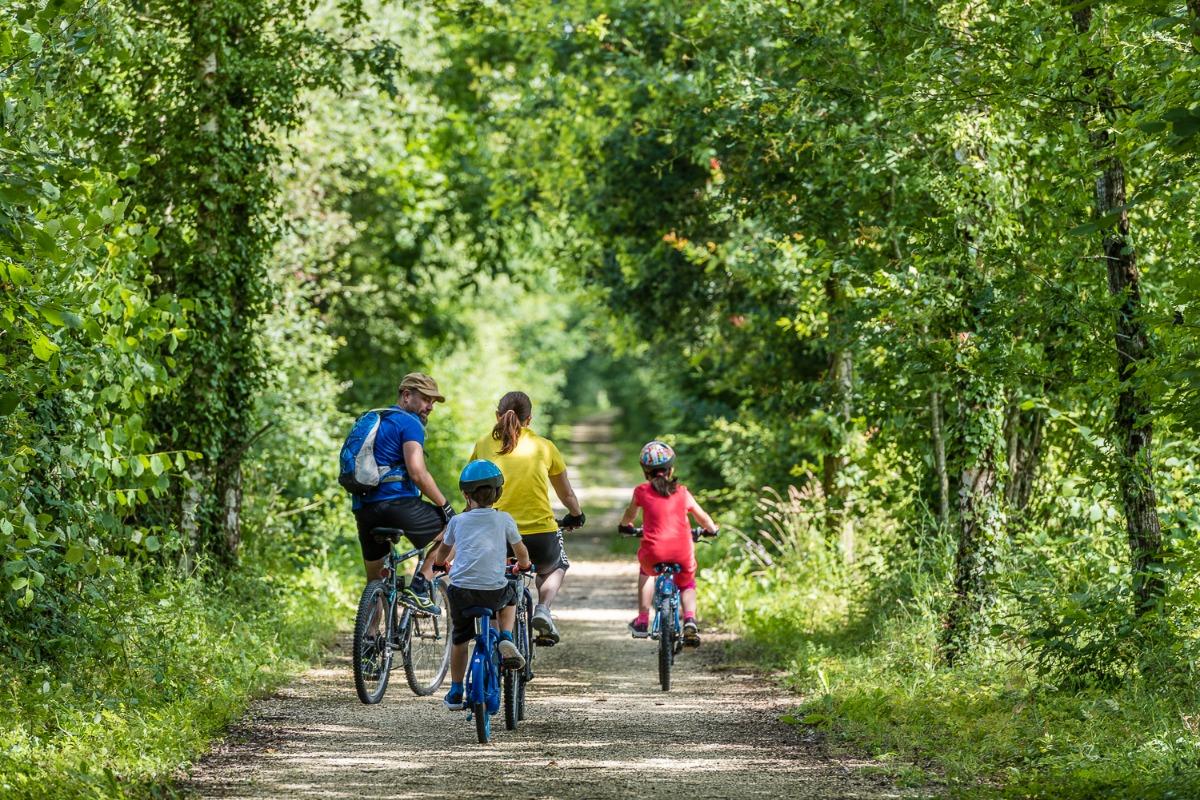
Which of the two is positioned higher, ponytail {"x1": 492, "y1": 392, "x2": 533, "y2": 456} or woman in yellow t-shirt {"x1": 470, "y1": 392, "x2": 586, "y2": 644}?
ponytail {"x1": 492, "y1": 392, "x2": 533, "y2": 456}

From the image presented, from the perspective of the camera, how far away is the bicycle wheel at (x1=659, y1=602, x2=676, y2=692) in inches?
420

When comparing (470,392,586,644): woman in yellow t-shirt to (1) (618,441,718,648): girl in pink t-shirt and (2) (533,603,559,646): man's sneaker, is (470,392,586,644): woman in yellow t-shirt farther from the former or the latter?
(1) (618,441,718,648): girl in pink t-shirt

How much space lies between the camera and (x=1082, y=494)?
10.0 meters

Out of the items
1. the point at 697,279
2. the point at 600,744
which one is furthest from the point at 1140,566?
the point at 697,279

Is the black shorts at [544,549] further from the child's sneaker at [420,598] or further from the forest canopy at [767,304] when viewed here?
the forest canopy at [767,304]

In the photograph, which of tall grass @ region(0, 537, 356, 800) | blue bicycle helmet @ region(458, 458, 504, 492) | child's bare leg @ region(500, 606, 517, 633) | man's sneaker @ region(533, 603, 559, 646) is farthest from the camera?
man's sneaker @ region(533, 603, 559, 646)

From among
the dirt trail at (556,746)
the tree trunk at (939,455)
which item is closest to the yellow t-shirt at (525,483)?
the dirt trail at (556,746)

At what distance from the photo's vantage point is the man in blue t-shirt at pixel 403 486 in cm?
1009

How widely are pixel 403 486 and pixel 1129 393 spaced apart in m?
4.96

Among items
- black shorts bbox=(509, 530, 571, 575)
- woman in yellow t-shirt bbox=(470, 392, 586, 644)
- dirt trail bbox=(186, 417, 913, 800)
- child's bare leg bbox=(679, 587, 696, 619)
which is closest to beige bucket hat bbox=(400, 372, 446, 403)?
woman in yellow t-shirt bbox=(470, 392, 586, 644)

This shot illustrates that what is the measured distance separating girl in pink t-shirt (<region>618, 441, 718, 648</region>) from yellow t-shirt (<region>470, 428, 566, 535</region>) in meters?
1.32

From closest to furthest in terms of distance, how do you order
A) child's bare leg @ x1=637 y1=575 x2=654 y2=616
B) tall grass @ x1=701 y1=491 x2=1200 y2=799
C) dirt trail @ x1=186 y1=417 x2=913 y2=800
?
tall grass @ x1=701 y1=491 x2=1200 y2=799 < dirt trail @ x1=186 y1=417 x2=913 y2=800 < child's bare leg @ x1=637 y1=575 x2=654 y2=616

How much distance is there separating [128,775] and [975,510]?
6.17 m

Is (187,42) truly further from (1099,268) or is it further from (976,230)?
(1099,268)
